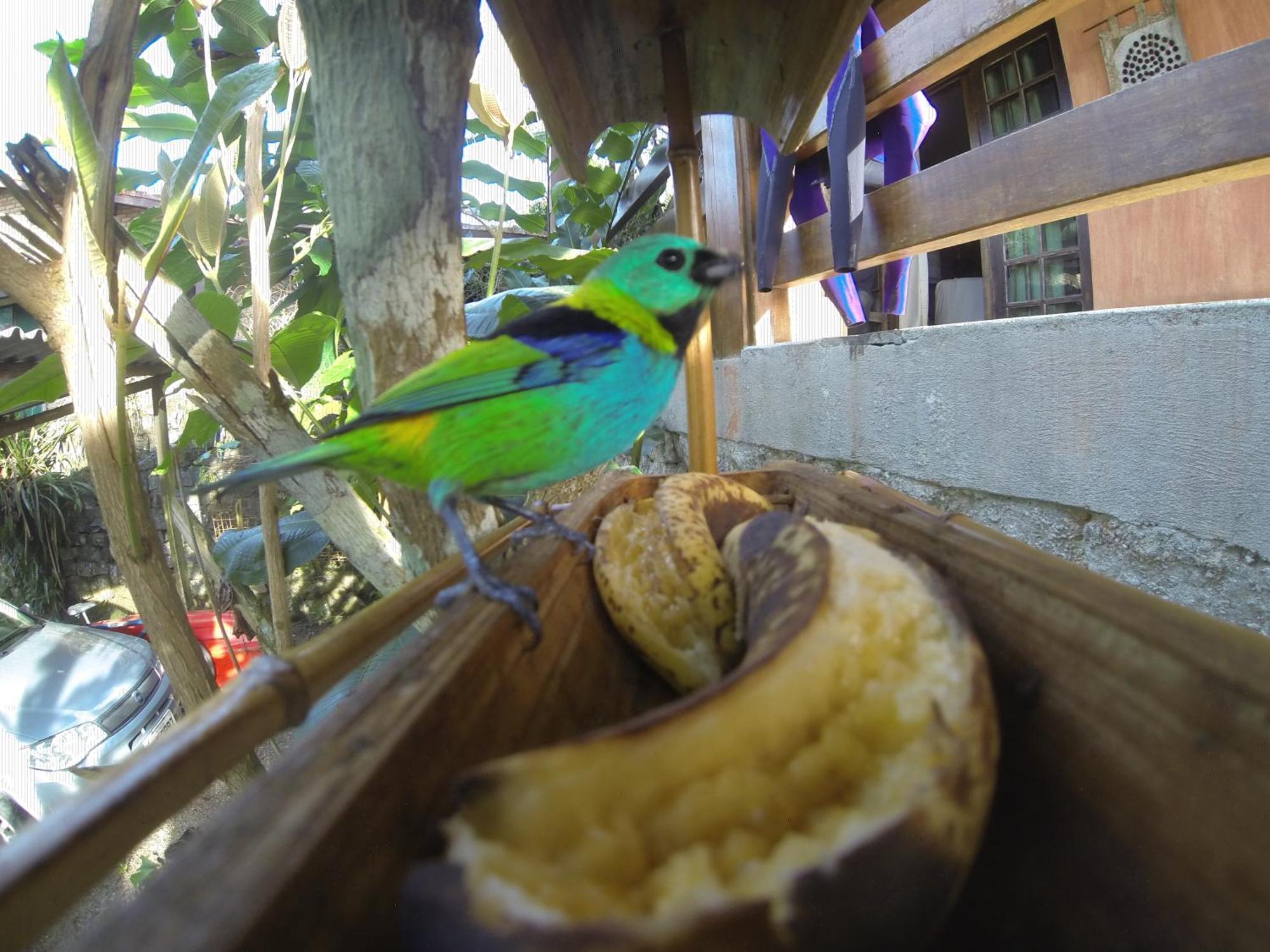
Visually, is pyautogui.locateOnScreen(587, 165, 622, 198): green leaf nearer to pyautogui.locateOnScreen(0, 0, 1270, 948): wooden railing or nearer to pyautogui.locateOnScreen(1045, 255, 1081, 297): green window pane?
pyautogui.locateOnScreen(0, 0, 1270, 948): wooden railing

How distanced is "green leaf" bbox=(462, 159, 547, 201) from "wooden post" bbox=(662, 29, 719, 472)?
284 centimetres

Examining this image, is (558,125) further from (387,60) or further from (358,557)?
(358,557)

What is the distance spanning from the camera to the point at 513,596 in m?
0.55

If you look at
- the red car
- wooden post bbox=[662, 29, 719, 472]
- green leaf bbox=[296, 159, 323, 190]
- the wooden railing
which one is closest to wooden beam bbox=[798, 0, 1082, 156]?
the wooden railing

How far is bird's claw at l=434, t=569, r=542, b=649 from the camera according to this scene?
1.78 feet

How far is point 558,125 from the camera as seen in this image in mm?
1513

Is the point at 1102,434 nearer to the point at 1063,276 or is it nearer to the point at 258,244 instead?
the point at 258,244

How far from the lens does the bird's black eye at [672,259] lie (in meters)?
1.03

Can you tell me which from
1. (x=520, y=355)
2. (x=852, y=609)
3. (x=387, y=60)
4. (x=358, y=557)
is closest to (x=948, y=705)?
(x=852, y=609)

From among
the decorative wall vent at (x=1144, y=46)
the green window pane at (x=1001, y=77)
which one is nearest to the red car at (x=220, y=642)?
the decorative wall vent at (x=1144, y=46)

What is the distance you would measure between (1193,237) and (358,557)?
2.75 m

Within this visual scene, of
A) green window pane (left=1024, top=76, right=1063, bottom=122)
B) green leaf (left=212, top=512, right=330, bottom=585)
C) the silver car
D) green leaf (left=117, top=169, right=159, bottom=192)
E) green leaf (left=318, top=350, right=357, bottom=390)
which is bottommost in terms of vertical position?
the silver car

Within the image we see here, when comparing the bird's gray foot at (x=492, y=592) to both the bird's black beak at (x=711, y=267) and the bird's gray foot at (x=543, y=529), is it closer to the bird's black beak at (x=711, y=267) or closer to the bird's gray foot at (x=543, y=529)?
the bird's gray foot at (x=543, y=529)

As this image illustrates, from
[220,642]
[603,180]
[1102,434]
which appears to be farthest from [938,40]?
[220,642]
